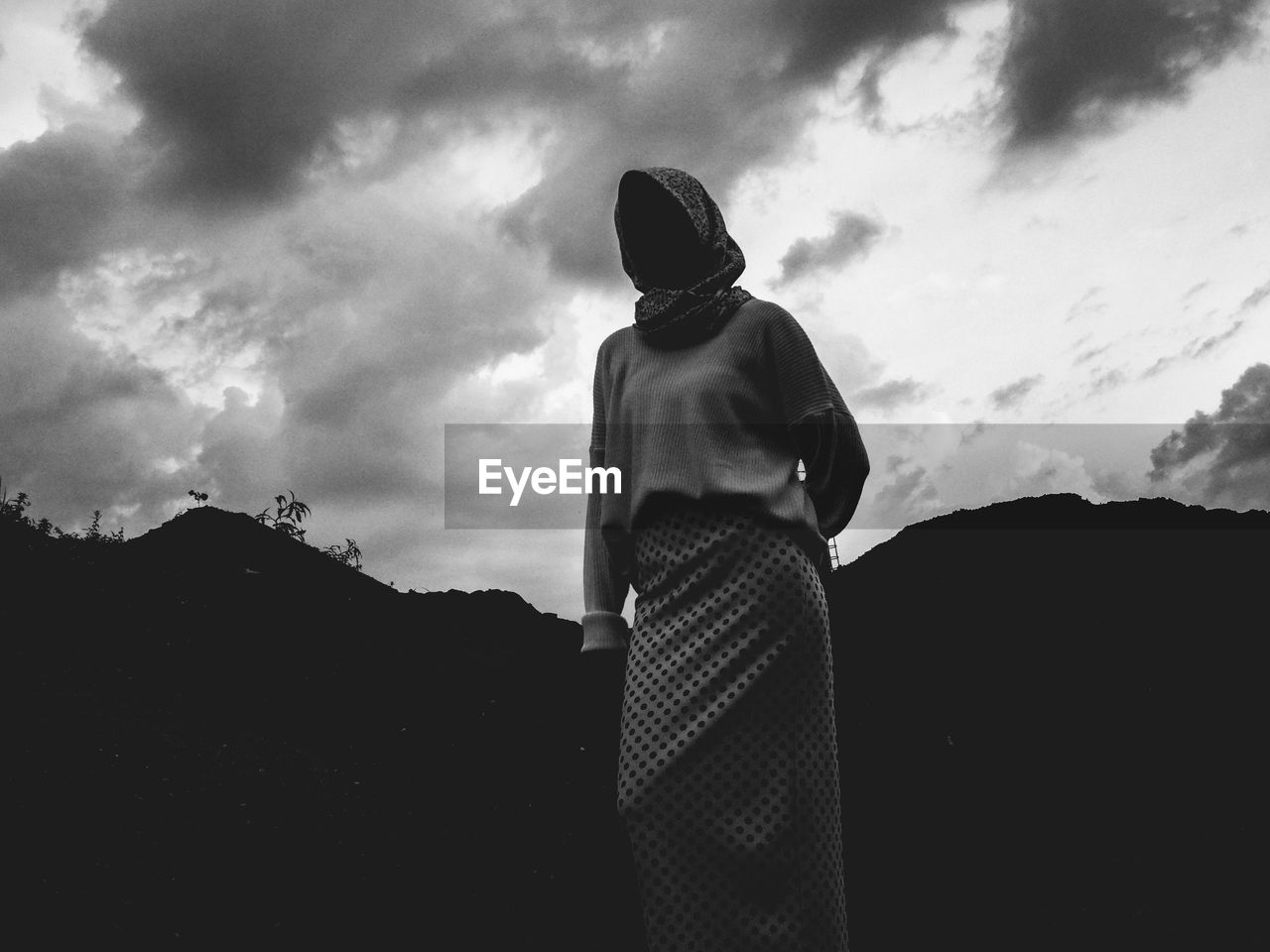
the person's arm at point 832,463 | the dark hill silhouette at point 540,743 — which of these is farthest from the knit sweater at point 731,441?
the dark hill silhouette at point 540,743

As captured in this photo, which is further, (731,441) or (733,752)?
(731,441)

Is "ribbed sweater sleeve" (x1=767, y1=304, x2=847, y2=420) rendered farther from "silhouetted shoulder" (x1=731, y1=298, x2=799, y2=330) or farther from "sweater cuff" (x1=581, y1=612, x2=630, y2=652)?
"sweater cuff" (x1=581, y1=612, x2=630, y2=652)

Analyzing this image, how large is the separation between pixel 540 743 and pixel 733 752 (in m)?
4.49

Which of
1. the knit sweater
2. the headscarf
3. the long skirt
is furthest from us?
the headscarf

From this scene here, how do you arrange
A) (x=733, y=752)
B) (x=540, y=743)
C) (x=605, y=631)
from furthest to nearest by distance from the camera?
(x=540, y=743) < (x=605, y=631) < (x=733, y=752)

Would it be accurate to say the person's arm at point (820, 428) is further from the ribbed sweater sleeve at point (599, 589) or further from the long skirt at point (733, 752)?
the ribbed sweater sleeve at point (599, 589)

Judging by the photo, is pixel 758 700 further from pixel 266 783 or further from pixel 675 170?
pixel 266 783

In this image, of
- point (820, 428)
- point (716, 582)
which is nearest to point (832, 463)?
point (820, 428)

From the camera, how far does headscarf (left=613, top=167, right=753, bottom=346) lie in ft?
5.79

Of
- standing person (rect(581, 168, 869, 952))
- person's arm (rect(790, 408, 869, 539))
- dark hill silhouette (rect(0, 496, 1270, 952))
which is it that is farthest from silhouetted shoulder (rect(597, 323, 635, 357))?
dark hill silhouette (rect(0, 496, 1270, 952))

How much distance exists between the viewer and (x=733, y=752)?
151 cm

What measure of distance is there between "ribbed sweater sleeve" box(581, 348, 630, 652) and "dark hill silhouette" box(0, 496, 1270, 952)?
248 cm

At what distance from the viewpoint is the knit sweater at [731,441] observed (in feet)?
5.39

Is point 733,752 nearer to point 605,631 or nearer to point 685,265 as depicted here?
point 605,631
